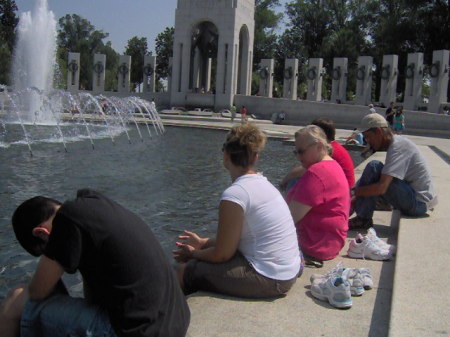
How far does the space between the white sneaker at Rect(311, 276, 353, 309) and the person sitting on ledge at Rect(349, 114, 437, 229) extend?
2013mm

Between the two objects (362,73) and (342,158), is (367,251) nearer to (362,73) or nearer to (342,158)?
(342,158)

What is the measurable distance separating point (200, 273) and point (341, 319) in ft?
3.03

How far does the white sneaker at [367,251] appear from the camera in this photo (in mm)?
4652

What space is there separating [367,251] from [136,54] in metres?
78.4

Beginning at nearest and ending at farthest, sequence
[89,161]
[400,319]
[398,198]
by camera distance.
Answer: [400,319] → [398,198] → [89,161]

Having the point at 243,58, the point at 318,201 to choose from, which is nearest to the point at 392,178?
the point at 318,201

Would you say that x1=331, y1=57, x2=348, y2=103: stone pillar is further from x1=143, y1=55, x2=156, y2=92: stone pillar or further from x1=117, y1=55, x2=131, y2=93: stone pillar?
x1=117, y1=55, x2=131, y2=93: stone pillar

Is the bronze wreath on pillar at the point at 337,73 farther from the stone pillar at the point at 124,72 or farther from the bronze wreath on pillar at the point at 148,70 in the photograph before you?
the stone pillar at the point at 124,72

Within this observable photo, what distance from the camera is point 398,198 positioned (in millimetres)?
5617

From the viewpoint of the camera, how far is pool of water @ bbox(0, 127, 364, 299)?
21.3ft

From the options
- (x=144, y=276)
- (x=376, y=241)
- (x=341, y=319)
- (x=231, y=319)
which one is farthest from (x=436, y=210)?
(x=144, y=276)

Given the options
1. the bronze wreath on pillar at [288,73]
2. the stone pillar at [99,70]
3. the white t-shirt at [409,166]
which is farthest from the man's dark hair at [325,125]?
the stone pillar at [99,70]

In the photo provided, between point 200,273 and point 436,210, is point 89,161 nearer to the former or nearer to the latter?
point 436,210

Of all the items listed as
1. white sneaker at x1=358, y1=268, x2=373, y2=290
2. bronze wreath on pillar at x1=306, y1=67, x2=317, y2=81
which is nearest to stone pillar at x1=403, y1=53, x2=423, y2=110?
bronze wreath on pillar at x1=306, y1=67, x2=317, y2=81
